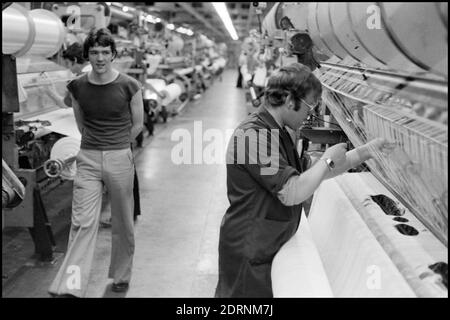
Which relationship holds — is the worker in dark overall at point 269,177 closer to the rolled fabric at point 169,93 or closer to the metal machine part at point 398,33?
the metal machine part at point 398,33

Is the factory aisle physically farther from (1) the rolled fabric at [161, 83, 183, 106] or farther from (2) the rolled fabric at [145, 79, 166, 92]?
(2) the rolled fabric at [145, 79, 166, 92]

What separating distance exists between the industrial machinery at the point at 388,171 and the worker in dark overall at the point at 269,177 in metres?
0.08

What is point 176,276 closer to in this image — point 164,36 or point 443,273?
point 443,273

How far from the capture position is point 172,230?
3.80 metres

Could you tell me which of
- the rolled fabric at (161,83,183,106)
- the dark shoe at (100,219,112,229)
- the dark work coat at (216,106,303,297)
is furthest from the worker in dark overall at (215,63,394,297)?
the rolled fabric at (161,83,183,106)

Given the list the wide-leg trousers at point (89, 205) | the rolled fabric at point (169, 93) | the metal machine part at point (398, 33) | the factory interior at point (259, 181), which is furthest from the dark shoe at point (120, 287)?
the rolled fabric at point (169, 93)

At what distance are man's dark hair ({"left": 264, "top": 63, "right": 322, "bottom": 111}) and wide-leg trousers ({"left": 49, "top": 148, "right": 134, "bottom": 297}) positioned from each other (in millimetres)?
1297

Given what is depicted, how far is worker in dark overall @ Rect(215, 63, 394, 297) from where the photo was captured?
1473mm

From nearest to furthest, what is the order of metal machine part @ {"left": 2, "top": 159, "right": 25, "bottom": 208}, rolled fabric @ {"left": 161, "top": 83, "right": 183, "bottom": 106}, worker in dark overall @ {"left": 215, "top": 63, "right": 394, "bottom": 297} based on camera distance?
1. worker in dark overall @ {"left": 215, "top": 63, "right": 394, "bottom": 297}
2. metal machine part @ {"left": 2, "top": 159, "right": 25, "bottom": 208}
3. rolled fabric @ {"left": 161, "top": 83, "right": 183, "bottom": 106}

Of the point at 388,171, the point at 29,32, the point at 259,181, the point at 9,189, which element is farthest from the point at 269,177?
the point at 29,32

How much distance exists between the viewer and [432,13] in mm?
830

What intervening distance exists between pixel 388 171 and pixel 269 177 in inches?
15.1

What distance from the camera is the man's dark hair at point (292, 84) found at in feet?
4.88

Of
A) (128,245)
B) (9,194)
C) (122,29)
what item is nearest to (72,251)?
(128,245)
